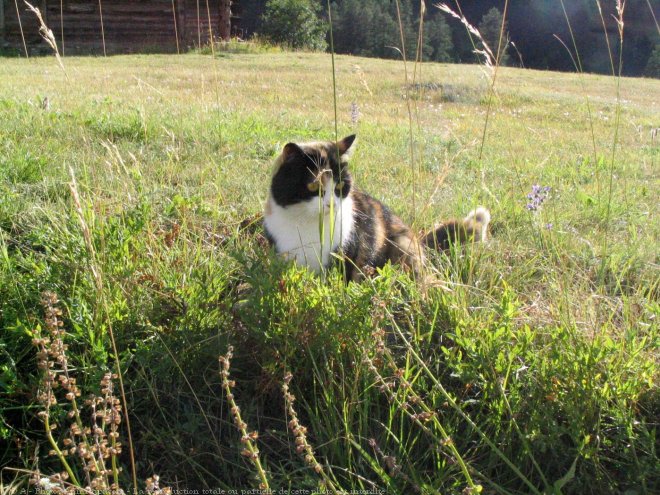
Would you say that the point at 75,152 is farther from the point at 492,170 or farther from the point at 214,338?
the point at 492,170

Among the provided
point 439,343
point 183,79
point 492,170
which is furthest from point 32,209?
point 183,79

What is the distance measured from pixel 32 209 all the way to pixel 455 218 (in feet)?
6.75

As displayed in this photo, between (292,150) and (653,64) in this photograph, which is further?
(653,64)

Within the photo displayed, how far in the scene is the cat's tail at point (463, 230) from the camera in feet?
8.88

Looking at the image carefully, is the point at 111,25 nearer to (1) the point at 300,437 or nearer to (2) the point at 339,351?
(2) the point at 339,351

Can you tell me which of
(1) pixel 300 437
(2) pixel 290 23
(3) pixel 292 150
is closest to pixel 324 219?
(3) pixel 292 150

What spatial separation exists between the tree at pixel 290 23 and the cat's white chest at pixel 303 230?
2232cm

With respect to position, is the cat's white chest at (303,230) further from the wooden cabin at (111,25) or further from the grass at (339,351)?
the wooden cabin at (111,25)

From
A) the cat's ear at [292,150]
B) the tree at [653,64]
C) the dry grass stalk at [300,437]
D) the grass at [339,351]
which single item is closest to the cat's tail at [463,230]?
the grass at [339,351]

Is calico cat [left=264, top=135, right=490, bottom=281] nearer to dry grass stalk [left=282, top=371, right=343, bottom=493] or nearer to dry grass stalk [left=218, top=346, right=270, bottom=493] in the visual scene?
dry grass stalk [left=282, top=371, right=343, bottom=493]

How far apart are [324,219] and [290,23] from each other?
23464 millimetres

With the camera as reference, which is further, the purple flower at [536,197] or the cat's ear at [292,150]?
the cat's ear at [292,150]

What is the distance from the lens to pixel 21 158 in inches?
127

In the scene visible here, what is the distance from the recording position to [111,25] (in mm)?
19625
